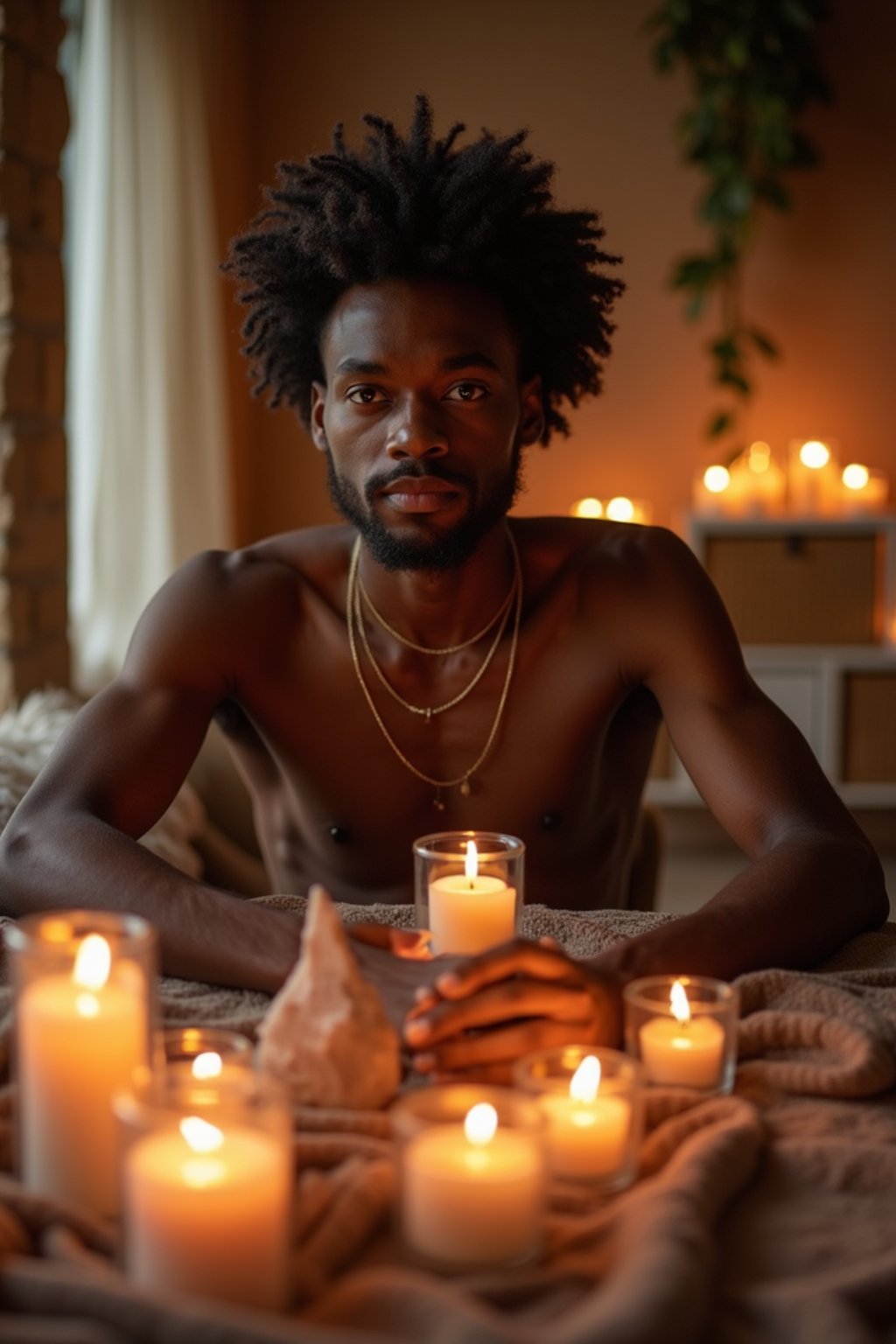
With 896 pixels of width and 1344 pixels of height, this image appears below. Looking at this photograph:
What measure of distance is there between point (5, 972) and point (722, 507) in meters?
3.48

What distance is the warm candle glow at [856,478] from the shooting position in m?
4.39

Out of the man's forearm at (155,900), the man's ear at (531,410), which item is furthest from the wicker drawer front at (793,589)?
the man's forearm at (155,900)

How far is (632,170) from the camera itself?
15.0 ft

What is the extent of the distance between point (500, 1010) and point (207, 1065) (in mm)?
250

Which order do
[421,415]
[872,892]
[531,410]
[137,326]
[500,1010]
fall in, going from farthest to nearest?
[137,326] → [531,410] → [421,415] → [872,892] → [500,1010]

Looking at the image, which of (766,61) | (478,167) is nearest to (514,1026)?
(478,167)

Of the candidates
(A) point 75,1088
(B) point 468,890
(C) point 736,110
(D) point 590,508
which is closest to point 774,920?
(B) point 468,890

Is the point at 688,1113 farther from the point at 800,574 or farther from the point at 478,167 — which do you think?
the point at 800,574

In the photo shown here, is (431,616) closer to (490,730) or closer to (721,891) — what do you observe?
(490,730)

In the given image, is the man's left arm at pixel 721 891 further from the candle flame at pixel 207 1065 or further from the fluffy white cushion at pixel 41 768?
the fluffy white cushion at pixel 41 768

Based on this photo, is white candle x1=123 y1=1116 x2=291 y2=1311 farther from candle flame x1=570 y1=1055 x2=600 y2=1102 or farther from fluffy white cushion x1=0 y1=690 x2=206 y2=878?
fluffy white cushion x1=0 y1=690 x2=206 y2=878

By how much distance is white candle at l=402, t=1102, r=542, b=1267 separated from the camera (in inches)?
30.3

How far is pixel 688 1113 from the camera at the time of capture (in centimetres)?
96

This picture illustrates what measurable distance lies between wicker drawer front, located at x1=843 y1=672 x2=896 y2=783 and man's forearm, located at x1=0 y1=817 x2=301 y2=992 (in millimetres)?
3209
